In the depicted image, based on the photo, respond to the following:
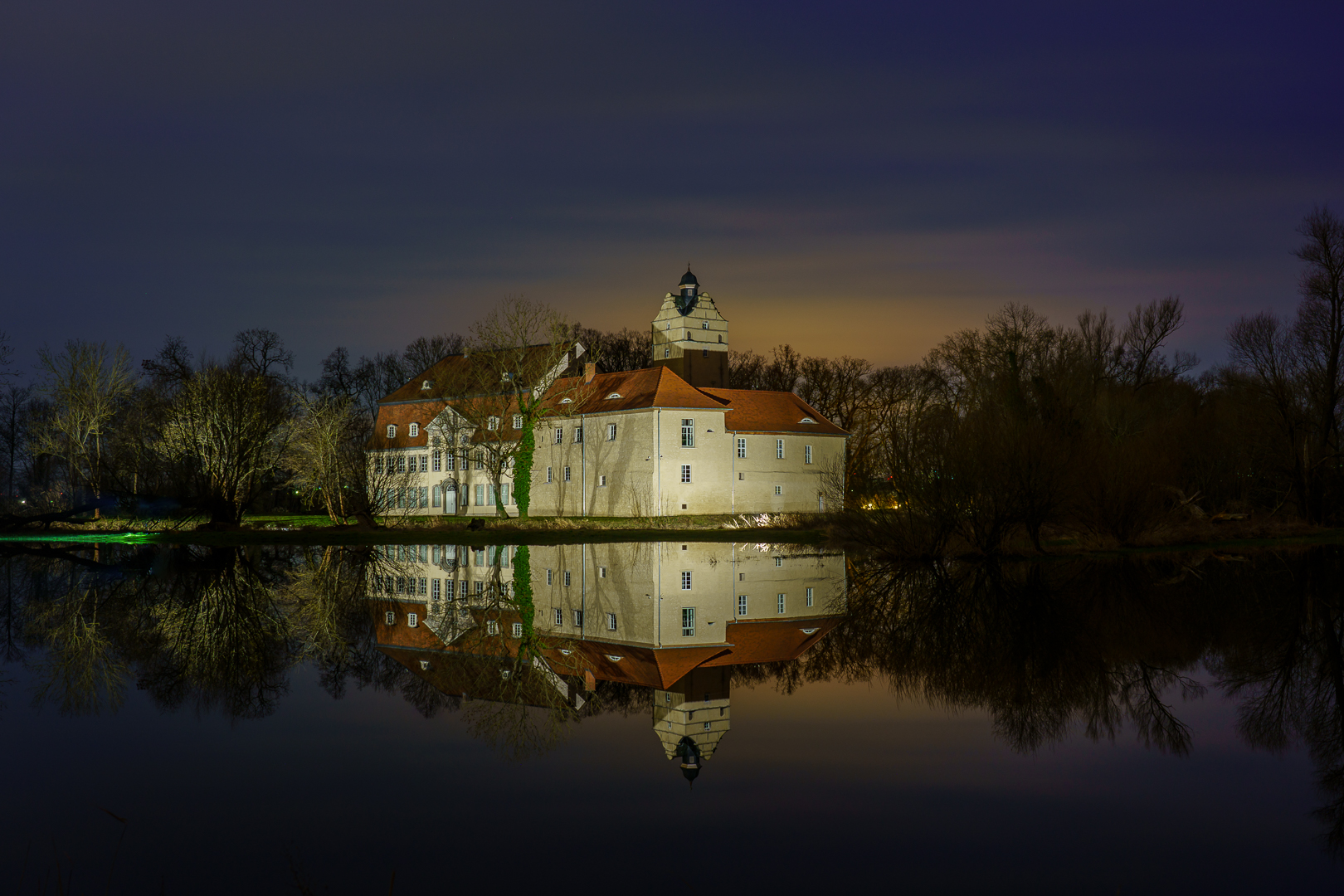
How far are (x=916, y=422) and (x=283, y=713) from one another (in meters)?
19.2

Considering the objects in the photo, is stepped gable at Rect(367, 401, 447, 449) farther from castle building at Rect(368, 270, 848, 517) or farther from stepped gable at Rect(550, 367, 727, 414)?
stepped gable at Rect(550, 367, 727, 414)

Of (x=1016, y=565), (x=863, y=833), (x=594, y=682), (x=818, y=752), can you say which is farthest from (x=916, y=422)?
(x=863, y=833)

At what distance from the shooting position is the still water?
20.3ft

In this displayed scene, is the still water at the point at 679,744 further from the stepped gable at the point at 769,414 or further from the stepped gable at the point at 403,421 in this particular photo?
the stepped gable at the point at 403,421

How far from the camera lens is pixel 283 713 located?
10258 mm

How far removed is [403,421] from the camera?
65312 millimetres

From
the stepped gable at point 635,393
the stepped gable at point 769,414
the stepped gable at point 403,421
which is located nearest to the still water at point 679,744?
the stepped gable at point 635,393

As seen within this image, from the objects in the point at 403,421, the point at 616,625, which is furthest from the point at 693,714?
the point at 403,421

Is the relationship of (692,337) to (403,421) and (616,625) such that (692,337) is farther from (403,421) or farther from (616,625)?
(616,625)

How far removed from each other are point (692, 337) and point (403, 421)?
19548mm

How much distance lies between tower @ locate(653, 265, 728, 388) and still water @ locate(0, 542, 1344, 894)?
3868cm

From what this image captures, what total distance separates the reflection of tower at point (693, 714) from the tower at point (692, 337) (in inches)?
1783

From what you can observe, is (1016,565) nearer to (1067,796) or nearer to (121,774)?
(1067,796)

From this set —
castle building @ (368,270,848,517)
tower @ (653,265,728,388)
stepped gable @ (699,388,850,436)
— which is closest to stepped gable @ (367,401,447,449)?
castle building @ (368,270,848,517)
